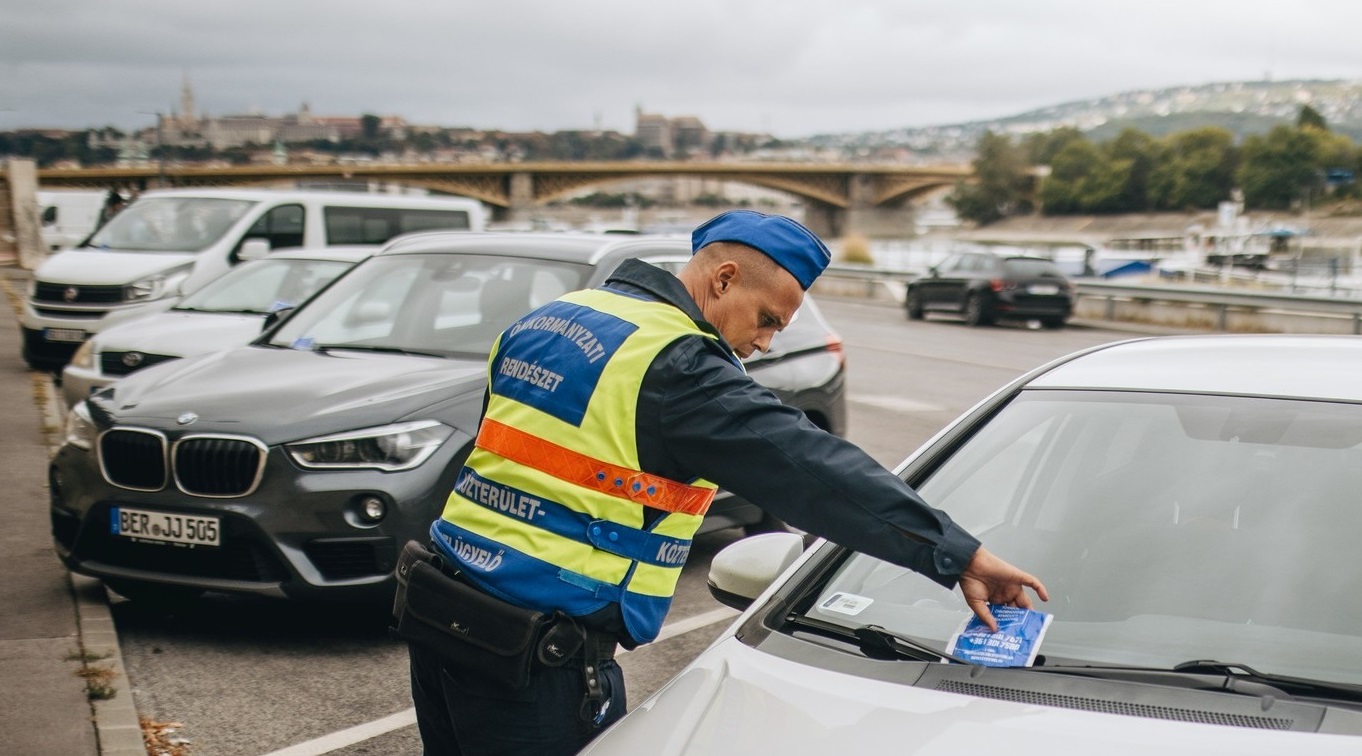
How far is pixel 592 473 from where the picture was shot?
2098 millimetres

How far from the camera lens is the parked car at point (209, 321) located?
9.12 metres

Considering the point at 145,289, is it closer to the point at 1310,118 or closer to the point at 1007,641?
the point at 1007,641

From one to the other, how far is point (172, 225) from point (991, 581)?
13.5m

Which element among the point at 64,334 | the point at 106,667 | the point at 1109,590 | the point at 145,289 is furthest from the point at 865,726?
the point at 64,334

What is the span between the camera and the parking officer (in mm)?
2027

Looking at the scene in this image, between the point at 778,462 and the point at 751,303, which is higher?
the point at 751,303

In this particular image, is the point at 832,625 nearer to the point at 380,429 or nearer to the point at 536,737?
the point at 536,737

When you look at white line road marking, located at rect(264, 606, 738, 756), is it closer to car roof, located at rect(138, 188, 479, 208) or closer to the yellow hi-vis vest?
the yellow hi-vis vest

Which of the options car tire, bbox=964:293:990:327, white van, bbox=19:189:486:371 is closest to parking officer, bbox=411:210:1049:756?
white van, bbox=19:189:486:371

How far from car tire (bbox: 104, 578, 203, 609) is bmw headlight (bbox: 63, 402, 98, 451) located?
54cm

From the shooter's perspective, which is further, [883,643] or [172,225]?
[172,225]

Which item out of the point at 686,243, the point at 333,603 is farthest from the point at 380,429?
the point at 686,243

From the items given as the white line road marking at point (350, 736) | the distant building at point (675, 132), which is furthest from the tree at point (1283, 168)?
the white line road marking at point (350, 736)

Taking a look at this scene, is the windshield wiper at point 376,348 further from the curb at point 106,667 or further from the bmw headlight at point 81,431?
the curb at point 106,667
